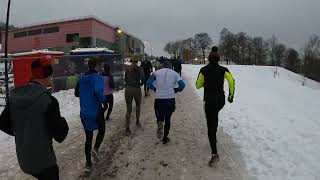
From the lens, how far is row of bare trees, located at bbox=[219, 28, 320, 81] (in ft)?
358

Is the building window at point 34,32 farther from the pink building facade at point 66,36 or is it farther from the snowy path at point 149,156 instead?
the snowy path at point 149,156

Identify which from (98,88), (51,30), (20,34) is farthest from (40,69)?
(20,34)

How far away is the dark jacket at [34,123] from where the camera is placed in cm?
416

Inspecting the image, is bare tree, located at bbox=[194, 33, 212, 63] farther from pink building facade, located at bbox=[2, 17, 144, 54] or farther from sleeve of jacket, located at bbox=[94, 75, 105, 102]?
sleeve of jacket, located at bbox=[94, 75, 105, 102]

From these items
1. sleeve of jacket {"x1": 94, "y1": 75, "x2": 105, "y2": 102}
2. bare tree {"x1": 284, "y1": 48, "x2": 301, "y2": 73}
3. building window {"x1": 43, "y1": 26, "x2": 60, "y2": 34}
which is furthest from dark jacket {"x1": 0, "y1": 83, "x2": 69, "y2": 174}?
bare tree {"x1": 284, "y1": 48, "x2": 301, "y2": 73}

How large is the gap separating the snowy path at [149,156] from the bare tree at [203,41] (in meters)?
111

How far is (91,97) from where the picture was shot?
23.7ft

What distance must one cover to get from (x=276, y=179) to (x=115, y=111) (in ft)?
27.6

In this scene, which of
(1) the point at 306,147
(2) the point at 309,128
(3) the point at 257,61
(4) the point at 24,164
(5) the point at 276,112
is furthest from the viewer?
(3) the point at 257,61

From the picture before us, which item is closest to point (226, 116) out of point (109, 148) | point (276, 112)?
point (276, 112)

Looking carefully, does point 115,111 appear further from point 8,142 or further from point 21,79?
point 21,79

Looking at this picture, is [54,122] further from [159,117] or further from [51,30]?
[51,30]

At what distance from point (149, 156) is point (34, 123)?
446 cm

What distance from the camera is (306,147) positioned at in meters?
8.61
